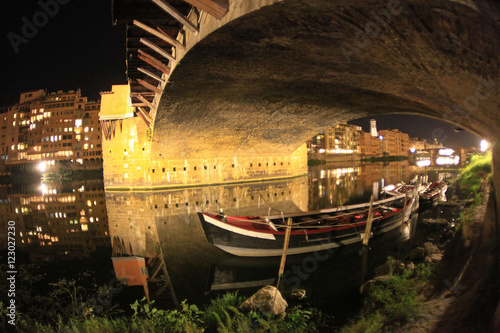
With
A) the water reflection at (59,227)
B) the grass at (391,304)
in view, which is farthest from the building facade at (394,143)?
the grass at (391,304)

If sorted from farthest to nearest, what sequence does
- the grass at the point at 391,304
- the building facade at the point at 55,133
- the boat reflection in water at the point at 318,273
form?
the building facade at the point at 55,133 → the boat reflection in water at the point at 318,273 → the grass at the point at 391,304

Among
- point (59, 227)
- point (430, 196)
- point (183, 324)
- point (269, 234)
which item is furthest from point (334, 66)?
point (59, 227)

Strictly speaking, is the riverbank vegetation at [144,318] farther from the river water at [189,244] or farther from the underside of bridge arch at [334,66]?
the underside of bridge arch at [334,66]

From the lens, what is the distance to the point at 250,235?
7.33 m

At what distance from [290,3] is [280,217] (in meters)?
5.26

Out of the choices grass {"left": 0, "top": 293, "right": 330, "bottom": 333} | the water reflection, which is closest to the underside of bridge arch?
grass {"left": 0, "top": 293, "right": 330, "bottom": 333}

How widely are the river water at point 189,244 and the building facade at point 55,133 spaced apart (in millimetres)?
38886

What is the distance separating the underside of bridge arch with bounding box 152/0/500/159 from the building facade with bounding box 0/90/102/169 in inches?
1659

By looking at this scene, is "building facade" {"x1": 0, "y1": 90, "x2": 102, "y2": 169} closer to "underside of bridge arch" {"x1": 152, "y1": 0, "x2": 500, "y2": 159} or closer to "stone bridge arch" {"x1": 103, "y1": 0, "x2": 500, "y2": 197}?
"stone bridge arch" {"x1": 103, "y1": 0, "x2": 500, "y2": 197}

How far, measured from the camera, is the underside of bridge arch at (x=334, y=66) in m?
2.81

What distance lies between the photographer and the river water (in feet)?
20.0

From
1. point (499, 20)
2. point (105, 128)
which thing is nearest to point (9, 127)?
point (105, 128)

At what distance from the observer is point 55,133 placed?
2130 inches

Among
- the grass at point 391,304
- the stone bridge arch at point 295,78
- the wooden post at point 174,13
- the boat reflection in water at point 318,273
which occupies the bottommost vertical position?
the boat reflection in water at point 318,273
